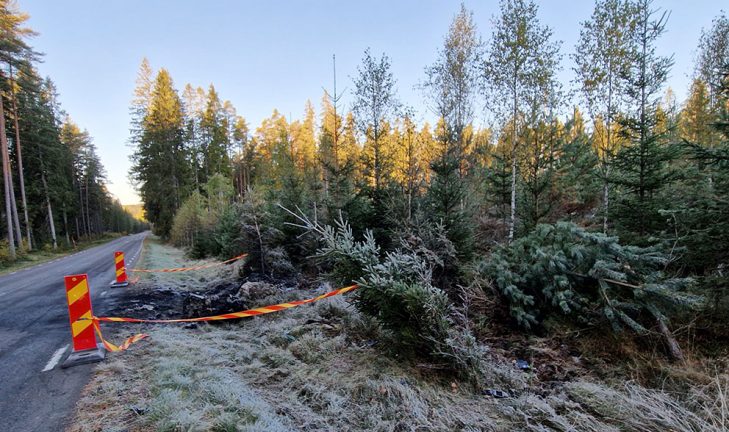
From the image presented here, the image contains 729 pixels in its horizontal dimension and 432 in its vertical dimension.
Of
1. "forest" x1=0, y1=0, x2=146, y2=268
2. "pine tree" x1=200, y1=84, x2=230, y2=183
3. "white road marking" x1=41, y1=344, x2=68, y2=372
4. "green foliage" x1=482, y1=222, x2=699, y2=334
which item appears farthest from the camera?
"pine tree" x1=200, y1=84, x2=230, y2=183

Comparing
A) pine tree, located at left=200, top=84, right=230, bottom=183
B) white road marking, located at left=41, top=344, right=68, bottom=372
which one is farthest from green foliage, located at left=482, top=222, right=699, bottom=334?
pine tree, located at left=200, top=84, right=230, bottom=183

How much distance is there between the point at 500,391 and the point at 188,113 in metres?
38.2

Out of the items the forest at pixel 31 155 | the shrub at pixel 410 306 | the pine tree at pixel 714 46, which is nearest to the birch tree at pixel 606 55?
the pine tree at pixel 714 46

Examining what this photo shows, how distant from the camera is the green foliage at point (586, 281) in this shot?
3988mm

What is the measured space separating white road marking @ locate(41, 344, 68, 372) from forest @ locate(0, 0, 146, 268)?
683 inches

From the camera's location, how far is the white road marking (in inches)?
152

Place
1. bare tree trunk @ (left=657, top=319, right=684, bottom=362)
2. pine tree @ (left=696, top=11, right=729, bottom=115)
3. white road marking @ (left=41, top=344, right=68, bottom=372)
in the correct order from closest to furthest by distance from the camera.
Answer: bare tree trunk @ (left=657, top=319, right=684, bottom=362)
white road marking @ (left=41, top=344, right=68, bottom=372)
pine tree @ (left=696, top=11, right=729, bottom=115)

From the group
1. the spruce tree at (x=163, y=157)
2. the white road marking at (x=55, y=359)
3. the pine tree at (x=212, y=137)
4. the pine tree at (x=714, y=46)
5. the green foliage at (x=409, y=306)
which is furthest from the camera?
the pine tree at (x=212, y=137)

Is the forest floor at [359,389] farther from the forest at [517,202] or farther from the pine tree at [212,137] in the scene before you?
the pine tree at [212,137]

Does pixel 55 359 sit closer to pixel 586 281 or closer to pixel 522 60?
pixel 586 281

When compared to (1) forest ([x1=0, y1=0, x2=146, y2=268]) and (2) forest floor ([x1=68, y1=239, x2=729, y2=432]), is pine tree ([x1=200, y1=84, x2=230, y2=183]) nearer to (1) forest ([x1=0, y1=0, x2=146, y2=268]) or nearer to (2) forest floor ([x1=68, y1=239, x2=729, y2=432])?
(1) forest ([x1=0, y1=0, x2=146, y2=268])

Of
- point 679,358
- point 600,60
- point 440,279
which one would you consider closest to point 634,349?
point 679,358

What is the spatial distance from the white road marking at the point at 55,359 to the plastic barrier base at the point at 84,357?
0.11m

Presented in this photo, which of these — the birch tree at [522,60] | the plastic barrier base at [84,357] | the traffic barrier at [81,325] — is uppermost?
the birch tree at [522,60]
